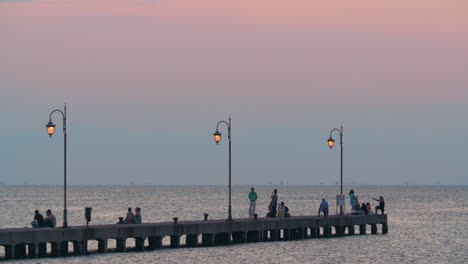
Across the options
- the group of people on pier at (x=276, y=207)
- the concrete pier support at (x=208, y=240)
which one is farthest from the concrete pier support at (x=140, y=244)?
the group of people on pier at (x=276, y=207)

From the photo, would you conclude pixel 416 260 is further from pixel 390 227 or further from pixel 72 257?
pixel 390 227

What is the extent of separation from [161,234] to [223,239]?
4.97 m

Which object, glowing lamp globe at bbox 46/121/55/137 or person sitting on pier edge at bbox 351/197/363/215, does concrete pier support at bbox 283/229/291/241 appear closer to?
person sitting on pier edge at bbox 351/197/363/215

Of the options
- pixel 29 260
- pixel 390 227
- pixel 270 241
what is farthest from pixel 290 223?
pixel 390 227

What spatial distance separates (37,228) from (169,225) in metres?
7.68

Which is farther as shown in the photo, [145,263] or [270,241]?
[270,241]

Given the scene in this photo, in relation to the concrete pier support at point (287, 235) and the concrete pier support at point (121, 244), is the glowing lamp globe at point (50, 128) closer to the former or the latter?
the concrete pier support at point (121, 244)

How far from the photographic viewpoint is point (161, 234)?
172 feet

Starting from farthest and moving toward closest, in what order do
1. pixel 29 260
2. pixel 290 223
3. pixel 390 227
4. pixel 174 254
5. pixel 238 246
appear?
pixel 390 227, pixel 290 223, pixel 238 246, pixel 174 254, pixel 29 260

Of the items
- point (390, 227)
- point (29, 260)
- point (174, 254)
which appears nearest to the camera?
point (29, 260)

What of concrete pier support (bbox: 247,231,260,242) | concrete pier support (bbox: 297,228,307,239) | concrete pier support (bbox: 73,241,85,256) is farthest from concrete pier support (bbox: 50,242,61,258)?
concrete pier support (bbox: 297,228,307,239)

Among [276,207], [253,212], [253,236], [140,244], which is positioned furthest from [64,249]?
[276,207]

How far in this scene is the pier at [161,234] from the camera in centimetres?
4669

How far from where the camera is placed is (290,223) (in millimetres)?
60031
